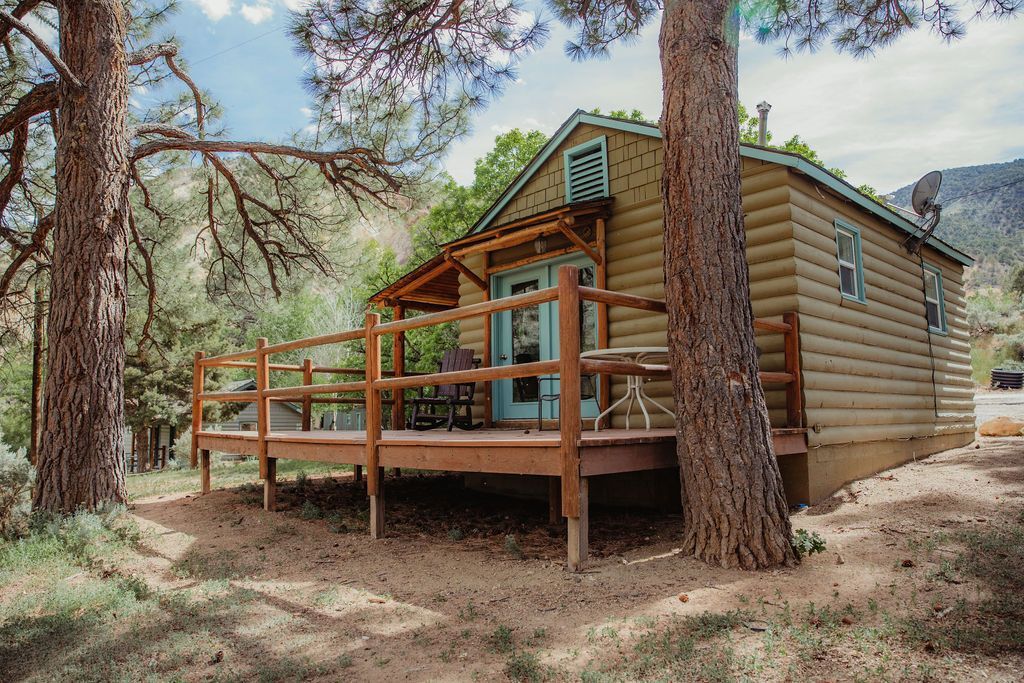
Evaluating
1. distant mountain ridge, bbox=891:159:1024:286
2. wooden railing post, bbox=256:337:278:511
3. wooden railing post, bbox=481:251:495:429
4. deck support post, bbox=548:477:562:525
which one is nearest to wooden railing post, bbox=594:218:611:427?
deck support post, bbox=548:477:562:525

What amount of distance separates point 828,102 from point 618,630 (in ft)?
151

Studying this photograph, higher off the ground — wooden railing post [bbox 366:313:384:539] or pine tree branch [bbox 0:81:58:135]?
pine tree branch [bbox 0:81:58:135]

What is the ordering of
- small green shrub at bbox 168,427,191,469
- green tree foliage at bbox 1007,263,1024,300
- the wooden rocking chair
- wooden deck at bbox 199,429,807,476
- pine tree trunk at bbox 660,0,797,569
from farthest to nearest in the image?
green tree foliage at bbox 1007,263,1024,300 → small green shrub at bbox 168,427,191,469 → the wooden rocking chair → wooden deck at bbox 199,429,807,476 → pine tree trunk at bbox 660,0,797,569

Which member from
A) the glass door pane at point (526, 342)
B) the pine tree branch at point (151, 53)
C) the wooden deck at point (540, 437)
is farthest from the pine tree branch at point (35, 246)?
the glass door pane at point (526, 342)

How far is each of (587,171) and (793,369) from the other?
360 cm

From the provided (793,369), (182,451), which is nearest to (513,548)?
(793,369)

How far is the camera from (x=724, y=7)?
4.55 m

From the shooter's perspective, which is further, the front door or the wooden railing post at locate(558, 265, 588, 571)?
the front door

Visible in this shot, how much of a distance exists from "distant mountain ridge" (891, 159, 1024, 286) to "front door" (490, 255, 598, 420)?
49.4m

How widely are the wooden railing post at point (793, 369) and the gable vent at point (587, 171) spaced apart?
2.80 m

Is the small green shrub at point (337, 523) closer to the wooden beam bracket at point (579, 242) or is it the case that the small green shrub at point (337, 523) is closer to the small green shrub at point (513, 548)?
the small green shrub at point (513, 548)

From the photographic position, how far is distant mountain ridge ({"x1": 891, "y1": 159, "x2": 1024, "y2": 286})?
49.0m

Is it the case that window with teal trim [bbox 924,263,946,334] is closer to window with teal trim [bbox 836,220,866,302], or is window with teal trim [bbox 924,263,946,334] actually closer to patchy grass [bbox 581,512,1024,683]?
window with teal trim [bbox 836,220,866,302]

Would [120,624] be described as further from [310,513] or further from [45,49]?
[45,49]
